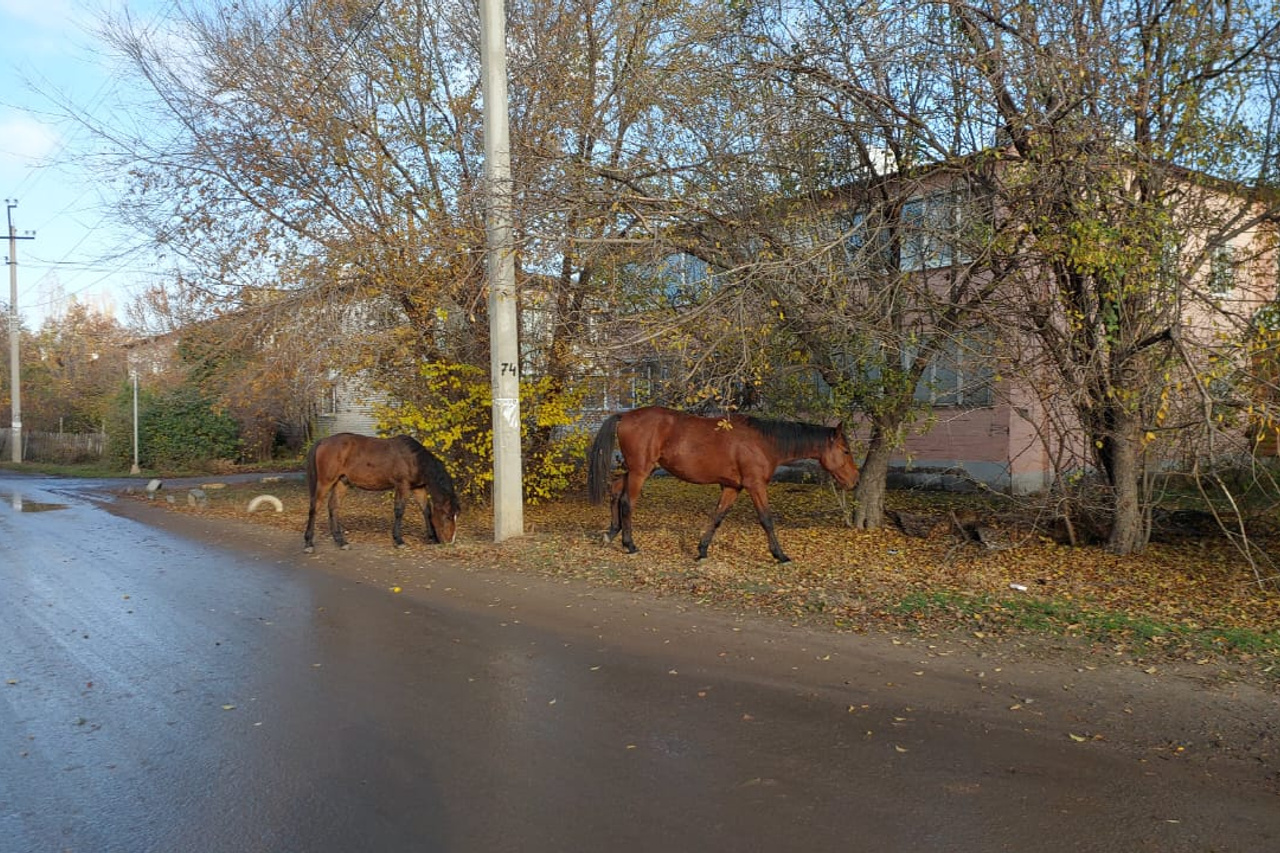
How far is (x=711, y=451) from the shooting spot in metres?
10.7

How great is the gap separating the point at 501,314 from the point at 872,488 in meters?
5.60

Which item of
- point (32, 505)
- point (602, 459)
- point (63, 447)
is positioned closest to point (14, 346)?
point (63, 447)

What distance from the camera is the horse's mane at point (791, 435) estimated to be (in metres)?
10.8

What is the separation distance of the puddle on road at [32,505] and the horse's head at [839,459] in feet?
54.6

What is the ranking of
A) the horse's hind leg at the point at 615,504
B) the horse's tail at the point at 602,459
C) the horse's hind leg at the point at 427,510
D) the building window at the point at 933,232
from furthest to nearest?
the horse's hind leg at the point at 427,510, the horse's hind leg at the point at 615,504, the horse's tail at the point at 602,459, the building window at the point at 933,232

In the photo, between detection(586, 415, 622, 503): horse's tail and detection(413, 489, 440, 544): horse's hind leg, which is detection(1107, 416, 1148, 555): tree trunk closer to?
detection(586, 415, 622, 503): horse's tail

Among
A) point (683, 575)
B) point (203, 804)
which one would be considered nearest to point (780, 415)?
point (683, 575)

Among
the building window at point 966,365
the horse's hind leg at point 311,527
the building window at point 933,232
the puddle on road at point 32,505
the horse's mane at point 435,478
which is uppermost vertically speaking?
the building window at point 933,232

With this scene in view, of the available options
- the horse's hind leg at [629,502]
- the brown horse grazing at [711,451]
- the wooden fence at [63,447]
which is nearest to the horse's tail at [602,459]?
the brown horse grazing at [711,451]

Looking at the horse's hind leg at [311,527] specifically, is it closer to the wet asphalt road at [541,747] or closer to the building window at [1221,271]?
the wet asphalt road at [541,747]

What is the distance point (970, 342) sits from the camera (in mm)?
10602

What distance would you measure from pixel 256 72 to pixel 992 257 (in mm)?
11955

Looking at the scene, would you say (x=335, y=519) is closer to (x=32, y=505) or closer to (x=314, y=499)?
(x=314, y=499)

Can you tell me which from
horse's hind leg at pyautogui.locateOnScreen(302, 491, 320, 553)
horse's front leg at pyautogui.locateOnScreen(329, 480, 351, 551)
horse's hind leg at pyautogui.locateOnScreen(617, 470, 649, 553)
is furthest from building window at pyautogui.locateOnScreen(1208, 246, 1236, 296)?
horse's hind leg at pyautogui.locateOnScreen(302, 491, 320, 553)
